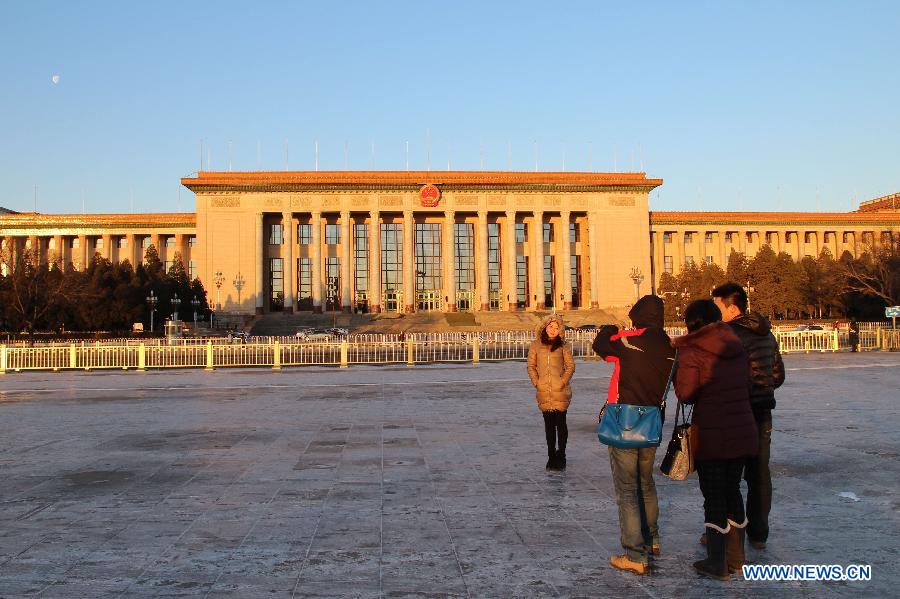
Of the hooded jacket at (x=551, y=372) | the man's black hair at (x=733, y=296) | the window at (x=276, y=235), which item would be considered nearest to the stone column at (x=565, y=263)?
the window at (x=276, y=235)

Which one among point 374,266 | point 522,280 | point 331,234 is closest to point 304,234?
point 331,234

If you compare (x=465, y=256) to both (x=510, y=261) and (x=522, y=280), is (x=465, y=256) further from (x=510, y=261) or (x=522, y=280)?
(x=522, y=280)

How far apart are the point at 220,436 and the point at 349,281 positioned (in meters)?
70.3

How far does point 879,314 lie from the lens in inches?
2586

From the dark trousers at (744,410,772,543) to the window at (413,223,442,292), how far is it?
3114 inches

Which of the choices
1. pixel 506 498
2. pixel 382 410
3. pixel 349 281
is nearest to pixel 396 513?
pixel 506 498

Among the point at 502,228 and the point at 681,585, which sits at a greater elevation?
the point at 502,228

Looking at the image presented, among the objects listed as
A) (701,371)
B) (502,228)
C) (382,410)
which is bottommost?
(382,410)

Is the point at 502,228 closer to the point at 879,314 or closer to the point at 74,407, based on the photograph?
the point at 879,314

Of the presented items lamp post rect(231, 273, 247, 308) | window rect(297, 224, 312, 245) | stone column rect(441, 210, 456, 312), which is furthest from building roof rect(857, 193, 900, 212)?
lamp post rect(231, 273, 247, 308)

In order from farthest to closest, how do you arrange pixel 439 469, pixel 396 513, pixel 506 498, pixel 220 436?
pixel 220 436, pixel 439 469, pixel 506 498, pixel 396 513

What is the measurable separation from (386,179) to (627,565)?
7675 cm

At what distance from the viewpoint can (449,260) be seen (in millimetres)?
81562

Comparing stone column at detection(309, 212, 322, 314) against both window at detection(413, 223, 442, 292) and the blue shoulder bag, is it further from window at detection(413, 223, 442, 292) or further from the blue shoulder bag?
the blue shoulder bag
